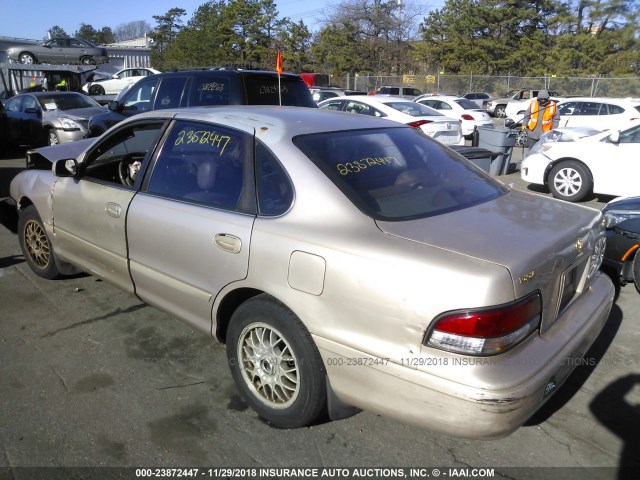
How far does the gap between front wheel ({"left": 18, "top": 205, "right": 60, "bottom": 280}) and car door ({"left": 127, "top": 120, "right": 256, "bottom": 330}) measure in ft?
4.89

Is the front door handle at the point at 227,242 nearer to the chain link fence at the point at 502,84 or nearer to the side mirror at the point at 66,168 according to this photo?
the side mirror at the point at 66,168

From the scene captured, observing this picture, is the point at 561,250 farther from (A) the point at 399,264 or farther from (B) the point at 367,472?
(B) the point at 367,472

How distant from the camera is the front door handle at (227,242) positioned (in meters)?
2.76

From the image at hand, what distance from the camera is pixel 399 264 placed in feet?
7.21

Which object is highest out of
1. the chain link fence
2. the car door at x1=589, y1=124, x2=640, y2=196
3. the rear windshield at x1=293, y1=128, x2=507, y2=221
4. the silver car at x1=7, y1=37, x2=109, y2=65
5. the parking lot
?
the silver car at x1=7, y1=37, x2=109, y2=65

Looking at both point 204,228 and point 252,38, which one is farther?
point 252,38

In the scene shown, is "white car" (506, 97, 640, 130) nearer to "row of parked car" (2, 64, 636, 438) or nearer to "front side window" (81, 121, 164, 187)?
"front side window" (81, 121, 164, 187)

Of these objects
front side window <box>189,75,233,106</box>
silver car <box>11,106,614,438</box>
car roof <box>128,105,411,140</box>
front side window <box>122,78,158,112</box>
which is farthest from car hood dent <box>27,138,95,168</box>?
front side window <box>122,78,158,112</box>

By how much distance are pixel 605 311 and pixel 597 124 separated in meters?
14.9

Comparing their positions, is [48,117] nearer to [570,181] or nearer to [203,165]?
[203,165]

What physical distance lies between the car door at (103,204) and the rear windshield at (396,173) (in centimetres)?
133

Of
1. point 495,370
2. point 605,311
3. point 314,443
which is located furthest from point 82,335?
point 605,311

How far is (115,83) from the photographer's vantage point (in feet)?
82.6

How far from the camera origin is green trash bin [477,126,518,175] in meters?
10.2
